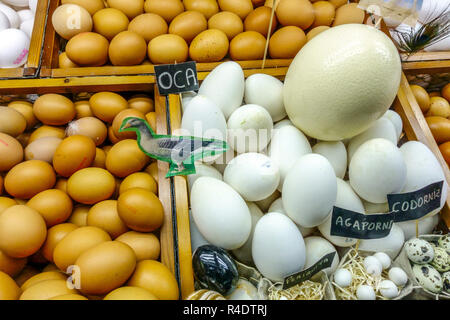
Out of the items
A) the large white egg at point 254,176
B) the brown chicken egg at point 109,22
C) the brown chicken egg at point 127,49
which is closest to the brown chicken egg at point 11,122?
the brown chicken egg at point 127,49

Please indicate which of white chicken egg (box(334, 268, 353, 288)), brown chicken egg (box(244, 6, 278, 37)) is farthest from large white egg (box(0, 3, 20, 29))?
white chicken egg (box(334, 268, 353, 288))

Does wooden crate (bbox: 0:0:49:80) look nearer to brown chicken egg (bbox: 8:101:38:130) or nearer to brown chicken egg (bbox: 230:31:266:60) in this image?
brown chicken egg (bbox: 8:101:38:130)

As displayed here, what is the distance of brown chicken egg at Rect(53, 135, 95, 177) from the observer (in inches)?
36.3

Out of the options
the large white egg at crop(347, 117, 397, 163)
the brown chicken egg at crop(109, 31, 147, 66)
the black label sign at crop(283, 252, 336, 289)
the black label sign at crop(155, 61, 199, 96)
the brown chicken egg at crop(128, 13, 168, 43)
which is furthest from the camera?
the brown chicken egg at crop(128, 13, 168, 43)

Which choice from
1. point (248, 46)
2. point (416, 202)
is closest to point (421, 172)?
point (416, 202)

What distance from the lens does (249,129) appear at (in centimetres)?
90

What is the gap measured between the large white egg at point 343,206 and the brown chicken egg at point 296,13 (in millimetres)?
857

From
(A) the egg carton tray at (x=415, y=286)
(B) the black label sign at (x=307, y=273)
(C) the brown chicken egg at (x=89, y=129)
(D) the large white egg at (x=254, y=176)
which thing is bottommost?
(A) the egg carton tray at (x=415, y=286)

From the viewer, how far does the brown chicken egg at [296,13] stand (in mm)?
1338

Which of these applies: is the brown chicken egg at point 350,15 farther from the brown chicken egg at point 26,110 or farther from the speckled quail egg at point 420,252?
the brown chicken egg at point 26,110

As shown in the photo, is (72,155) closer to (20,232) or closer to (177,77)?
(20,232)

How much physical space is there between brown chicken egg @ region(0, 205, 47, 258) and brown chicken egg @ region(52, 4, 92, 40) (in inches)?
33.8

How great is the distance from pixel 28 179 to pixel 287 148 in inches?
30.9
